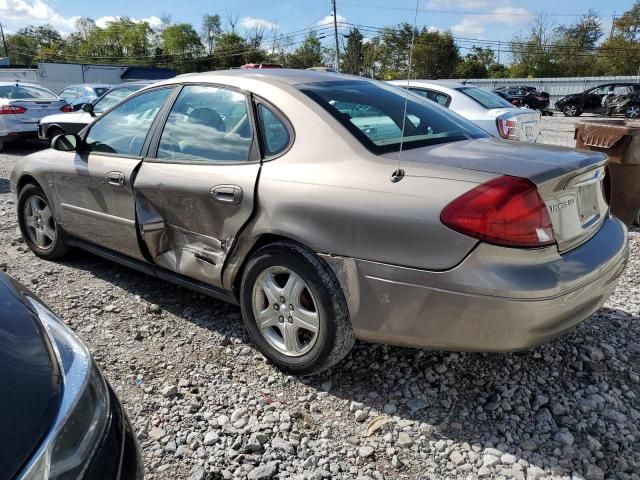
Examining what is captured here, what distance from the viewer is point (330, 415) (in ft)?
8.30

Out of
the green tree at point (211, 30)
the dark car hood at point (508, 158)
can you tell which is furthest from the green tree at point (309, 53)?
the dark car hood at point (508, 158)

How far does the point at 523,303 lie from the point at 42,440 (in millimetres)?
1716

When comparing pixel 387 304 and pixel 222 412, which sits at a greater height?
pixel 387 304

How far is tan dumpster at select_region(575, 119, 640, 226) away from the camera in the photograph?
17.2ft

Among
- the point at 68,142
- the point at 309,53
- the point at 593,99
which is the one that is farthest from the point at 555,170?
the point at 309,53

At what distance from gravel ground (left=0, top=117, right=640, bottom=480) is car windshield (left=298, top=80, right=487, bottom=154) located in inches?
48.2

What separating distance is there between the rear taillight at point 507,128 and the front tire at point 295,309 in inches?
215

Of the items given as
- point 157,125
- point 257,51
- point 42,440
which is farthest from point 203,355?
point 257,51

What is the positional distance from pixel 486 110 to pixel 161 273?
5.78m

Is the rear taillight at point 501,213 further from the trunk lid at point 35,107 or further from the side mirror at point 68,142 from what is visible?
the trunk lid at point 35,107

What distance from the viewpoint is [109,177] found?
352 cm

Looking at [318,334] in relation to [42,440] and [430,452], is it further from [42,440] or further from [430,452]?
[42,440]

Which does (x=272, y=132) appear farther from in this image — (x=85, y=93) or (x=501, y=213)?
(x=85, y=93)

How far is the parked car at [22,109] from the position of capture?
36.7 ft
